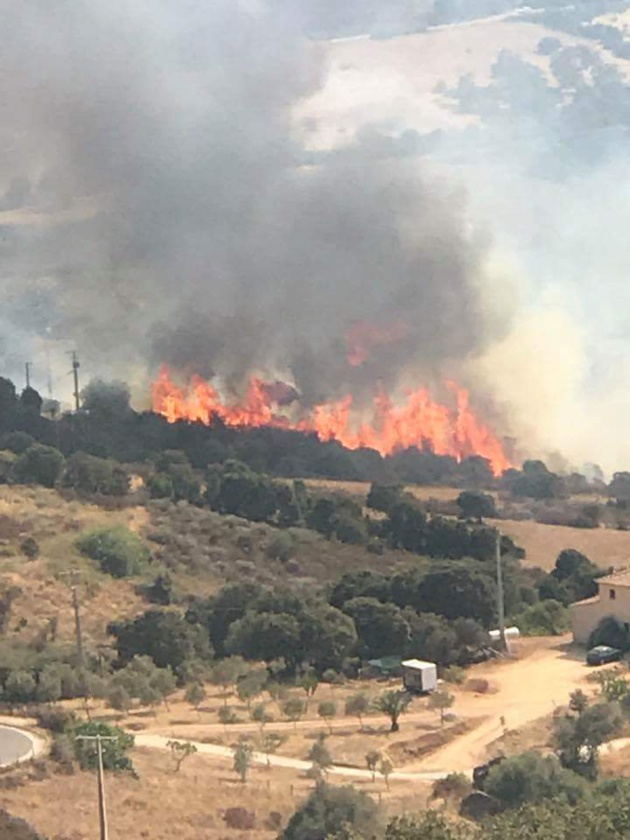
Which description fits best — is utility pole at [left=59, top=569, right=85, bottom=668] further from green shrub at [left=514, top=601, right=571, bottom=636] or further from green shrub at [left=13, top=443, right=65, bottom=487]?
green shrub at [left=514, top=601, right=571, bottom=636]

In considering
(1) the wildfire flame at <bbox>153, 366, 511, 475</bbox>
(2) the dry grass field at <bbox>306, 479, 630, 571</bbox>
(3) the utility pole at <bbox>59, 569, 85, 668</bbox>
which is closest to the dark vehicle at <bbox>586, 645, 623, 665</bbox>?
(2) the dry grass field at <bbox>306, 479, 630, 571</bbox>

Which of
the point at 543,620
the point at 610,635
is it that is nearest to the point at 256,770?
the point at 610,635

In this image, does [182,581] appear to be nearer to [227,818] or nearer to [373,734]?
[373,734]

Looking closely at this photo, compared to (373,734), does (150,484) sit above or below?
above

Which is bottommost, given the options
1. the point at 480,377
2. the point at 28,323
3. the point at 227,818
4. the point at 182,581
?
the point at 227,818

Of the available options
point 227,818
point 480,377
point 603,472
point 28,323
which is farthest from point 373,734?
point 28,323

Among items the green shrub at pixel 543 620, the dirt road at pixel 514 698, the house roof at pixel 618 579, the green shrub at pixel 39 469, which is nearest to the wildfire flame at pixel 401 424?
the green shrub at pixel 39 469

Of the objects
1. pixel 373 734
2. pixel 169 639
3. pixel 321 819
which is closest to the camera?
pixel 321 819
